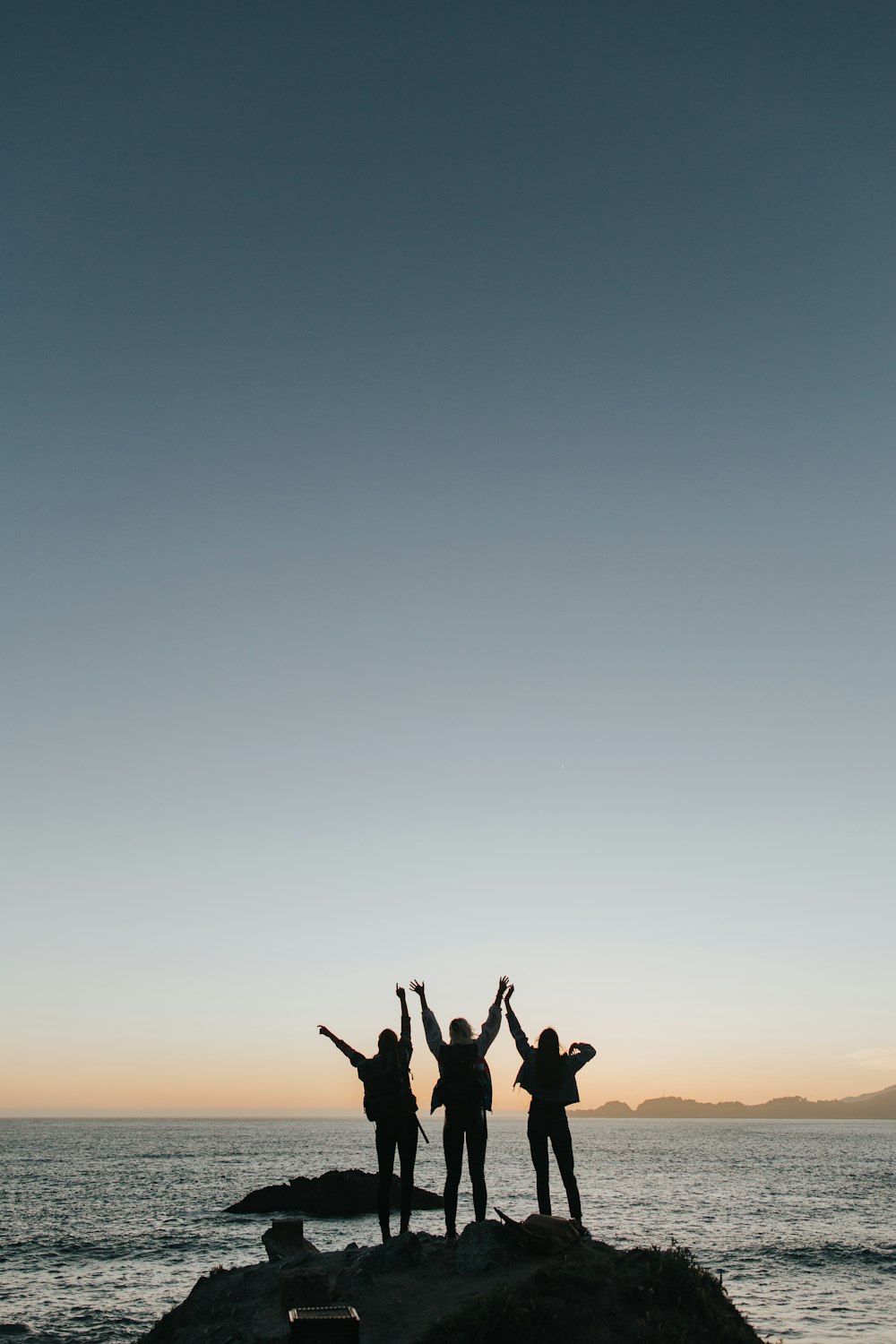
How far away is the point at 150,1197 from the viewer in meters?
55.1

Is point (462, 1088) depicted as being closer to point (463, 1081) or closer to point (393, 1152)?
point (463, 1081)

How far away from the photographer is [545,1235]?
11.0m

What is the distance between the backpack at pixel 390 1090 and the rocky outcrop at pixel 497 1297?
1.67 meters

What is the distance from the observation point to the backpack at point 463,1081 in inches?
446

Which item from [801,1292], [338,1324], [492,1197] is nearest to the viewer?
[338,1324]

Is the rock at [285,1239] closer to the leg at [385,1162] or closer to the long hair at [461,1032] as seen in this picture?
the leg at [385,1162]

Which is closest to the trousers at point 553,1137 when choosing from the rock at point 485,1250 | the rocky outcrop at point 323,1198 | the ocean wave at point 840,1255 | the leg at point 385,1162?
the rock at point 485,1250

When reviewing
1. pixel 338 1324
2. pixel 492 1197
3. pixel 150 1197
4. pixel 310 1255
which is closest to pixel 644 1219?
pixel 492 1197

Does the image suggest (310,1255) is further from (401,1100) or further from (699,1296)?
(699,1296)

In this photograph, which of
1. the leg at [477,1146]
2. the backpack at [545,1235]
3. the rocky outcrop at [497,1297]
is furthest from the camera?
the leg at [477,1146]

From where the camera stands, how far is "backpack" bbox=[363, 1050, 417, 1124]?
38.9 feet

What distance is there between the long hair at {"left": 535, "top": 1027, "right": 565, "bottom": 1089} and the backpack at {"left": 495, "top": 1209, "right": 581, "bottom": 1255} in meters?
1.48

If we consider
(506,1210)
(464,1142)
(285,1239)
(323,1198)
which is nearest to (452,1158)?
(464,1142)

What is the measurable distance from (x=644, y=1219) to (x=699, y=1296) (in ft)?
119
